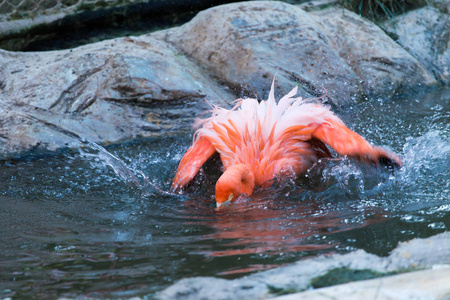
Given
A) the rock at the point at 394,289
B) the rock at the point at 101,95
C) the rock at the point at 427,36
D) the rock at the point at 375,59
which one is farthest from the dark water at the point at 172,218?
the rock at the point at 427,36

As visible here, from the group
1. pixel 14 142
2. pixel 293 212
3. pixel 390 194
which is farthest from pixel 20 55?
pixel 390 194

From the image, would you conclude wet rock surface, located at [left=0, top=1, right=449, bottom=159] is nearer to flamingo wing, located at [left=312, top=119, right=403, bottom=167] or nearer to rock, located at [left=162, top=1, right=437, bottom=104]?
rock, located at [left=162, top=1, right=437, bottom=104]

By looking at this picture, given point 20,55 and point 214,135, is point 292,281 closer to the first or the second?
point 214,135

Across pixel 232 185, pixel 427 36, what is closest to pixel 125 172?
pixel 232 185

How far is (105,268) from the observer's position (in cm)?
232

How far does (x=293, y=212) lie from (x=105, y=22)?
447cm

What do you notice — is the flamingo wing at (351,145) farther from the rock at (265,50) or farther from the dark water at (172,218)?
the rock at (265,50)

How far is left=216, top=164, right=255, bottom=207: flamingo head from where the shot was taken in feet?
10.6

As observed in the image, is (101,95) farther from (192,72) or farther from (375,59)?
(375,59)

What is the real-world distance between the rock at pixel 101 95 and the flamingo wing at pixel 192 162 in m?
1.10

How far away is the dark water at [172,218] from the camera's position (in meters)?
2.28

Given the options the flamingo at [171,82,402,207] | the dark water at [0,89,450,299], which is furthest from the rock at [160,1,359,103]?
the flamingo at [171,82,402,207]

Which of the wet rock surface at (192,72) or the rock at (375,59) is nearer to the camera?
the wet rock surface at (192,72)

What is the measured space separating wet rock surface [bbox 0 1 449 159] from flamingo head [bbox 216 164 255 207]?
5.74ft
